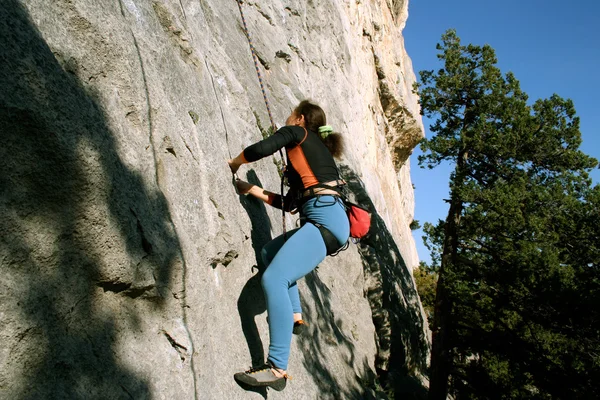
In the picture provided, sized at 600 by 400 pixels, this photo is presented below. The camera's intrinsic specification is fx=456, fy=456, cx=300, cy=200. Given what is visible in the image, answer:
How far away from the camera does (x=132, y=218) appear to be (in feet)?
8.86

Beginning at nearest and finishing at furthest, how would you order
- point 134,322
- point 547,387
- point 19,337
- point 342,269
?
point 19,337
point 134,322
point 342,269
point 547,387

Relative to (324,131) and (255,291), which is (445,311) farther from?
(324,131)

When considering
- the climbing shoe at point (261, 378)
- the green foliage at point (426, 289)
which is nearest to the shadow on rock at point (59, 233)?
the climbing shoe at point (261, 378)

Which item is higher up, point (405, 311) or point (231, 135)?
point (405, 311)

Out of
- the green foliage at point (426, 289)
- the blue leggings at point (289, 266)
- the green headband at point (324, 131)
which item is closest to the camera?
the blue leggings at point (289, 266)

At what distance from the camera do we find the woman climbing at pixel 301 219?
337cm

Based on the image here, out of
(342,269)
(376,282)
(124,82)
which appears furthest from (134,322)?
(376,282)

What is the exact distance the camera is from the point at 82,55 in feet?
9.04

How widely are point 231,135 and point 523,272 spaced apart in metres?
8.34

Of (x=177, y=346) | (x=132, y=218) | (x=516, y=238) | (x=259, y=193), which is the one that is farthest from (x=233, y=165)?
(x=516, y=238)

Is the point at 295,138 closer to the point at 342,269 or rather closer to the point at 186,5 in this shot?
the point at 186,5

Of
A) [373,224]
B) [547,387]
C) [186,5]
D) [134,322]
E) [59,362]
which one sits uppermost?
[373,224]

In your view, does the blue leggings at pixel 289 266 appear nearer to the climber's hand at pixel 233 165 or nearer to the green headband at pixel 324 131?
the green headband at pixel 324 131

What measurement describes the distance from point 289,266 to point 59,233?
1602 mm
